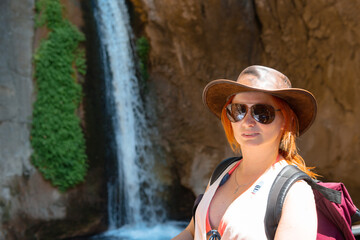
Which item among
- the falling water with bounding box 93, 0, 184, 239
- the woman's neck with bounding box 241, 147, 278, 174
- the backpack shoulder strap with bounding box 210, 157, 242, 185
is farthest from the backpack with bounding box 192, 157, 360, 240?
the falling water with bounding box 93, 0, 184, 239

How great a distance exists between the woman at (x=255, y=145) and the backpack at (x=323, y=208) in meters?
0.03

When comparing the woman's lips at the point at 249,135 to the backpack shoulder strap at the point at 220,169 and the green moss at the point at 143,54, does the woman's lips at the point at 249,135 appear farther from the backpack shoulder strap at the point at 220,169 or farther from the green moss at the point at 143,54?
the green moss at the point at 143,54

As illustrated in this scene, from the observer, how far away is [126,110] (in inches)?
274

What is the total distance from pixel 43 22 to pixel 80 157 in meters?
2.53

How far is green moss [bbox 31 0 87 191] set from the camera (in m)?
6.09

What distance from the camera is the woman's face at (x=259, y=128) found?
1314mm

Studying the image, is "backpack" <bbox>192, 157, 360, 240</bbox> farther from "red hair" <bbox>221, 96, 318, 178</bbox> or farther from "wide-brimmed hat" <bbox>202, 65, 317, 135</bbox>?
"wide-brimmed hat" <bbox>202, 65, 317, 135</bbox>

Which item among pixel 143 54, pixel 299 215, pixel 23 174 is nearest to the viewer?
pixel 299 215

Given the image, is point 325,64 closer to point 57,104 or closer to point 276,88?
point 276,88

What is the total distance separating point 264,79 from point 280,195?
17.0 inches

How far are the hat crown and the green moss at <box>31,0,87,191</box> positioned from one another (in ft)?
17.8

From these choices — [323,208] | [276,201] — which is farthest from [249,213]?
[323,208]

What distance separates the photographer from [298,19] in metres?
5.39

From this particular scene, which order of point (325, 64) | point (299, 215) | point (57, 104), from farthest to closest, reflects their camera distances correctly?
point (57, 104), point (325, 64), point (299, 215)
